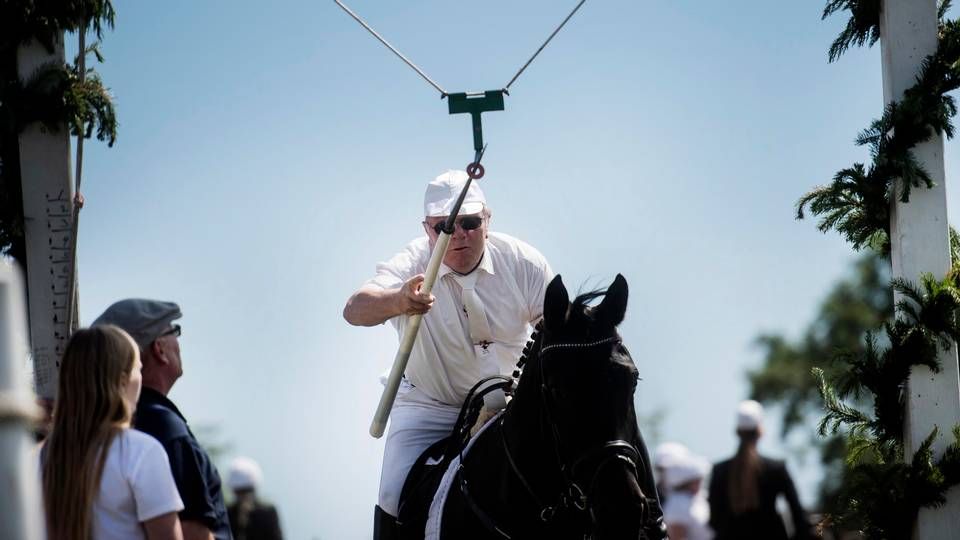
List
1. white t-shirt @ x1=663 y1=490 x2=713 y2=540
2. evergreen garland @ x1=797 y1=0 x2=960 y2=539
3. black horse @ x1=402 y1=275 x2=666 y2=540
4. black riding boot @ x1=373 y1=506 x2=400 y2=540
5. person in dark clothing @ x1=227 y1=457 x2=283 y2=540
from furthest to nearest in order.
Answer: person in dark clothing @ x1=227 y1=457 x2=283 y2=540 → white t-shirt @ x1=663 y1=490 x2=713 y2=540 → evergreen garland @ x1=797 y1=0 x2=960 y2=539 → black riding boot @ x1=373 y1=506 x2=400 y2=540 → black horse @ x1=402 y1=275 x2=666 y2=540

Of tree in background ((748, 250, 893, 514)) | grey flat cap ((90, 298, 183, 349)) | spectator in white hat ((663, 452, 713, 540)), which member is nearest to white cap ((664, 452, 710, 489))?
spectator in white hat ((663, 452, 713, 540))

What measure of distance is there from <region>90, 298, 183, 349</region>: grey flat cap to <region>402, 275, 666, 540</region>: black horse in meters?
1.50

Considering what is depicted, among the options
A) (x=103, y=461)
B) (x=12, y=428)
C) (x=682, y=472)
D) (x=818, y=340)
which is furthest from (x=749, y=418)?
(x=818, y=340)

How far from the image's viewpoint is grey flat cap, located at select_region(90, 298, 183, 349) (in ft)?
15.8

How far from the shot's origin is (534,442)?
5566mm

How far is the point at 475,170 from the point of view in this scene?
6480mm

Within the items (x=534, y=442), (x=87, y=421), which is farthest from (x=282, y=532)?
(x=87, y=421)

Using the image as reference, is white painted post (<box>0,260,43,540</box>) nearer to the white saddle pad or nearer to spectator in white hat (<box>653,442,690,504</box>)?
the white saddle pad

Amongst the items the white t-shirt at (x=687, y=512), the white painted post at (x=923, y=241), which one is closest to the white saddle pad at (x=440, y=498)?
the white painted post at (x=923, y=241)

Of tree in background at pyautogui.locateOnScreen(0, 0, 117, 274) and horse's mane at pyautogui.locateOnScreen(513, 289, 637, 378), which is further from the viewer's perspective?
tree in background at pyautogui.locateOnScreen(0, 0, 117, 274)

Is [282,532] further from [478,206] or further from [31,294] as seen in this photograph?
[478,206]

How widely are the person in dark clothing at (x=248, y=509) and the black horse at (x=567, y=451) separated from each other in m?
5.33

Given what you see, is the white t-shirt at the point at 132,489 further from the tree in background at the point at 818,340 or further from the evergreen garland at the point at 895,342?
the tree in background at the point at 818,340

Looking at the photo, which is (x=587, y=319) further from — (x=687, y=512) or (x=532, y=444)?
(x=687, y=512)
